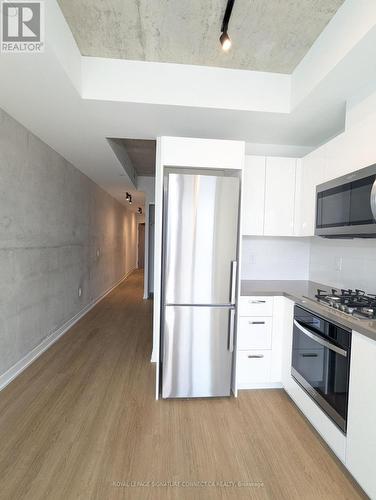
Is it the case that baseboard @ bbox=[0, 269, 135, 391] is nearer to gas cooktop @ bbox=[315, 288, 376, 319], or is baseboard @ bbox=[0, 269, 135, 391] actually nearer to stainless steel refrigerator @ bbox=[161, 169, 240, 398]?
stainless steel refrigerator @ bbox=[161, 169, 240, 398]

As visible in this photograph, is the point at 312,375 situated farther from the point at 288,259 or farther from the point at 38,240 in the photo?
the point at 38,240

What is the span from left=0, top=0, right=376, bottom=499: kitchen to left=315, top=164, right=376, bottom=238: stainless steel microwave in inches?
0.5

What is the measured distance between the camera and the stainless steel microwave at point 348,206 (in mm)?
1625

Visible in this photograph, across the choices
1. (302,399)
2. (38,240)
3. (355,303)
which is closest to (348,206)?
(355,303)

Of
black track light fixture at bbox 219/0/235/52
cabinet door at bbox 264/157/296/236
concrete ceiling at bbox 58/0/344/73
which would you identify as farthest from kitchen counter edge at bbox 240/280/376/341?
concrete ceiling at bbox 58/0/344/73

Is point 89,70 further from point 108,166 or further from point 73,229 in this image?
point 73,229

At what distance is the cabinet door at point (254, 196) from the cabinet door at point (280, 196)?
0.05m

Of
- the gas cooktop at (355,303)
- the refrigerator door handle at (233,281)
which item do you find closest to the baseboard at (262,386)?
the refrigerator door handle at (233,281)

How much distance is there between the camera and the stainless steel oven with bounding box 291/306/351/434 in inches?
62.3

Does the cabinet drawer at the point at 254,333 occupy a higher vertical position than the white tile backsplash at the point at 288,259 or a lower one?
lower

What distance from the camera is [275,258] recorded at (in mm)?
2977

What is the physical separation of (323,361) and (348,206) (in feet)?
3.57

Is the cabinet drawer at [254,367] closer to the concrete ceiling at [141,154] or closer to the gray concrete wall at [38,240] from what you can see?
the gray concrete wall at [38,240]

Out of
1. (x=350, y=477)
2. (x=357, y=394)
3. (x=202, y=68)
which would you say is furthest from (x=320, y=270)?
(x=202, y=68)
